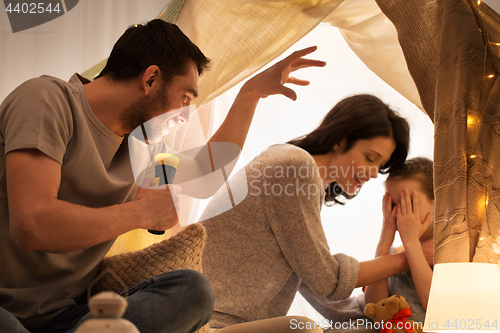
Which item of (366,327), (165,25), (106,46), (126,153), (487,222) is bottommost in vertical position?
(366,327)

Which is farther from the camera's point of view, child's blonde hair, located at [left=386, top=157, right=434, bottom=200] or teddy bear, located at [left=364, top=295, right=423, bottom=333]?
child's blonde hair, located at [left=386, top=157, right=434, bottom=200]

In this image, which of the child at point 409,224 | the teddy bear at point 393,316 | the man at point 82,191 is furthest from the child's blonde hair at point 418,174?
the man at point 82,191

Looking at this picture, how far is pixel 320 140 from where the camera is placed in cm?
136

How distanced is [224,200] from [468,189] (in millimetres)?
678

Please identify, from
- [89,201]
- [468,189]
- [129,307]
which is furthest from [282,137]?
[129,307]

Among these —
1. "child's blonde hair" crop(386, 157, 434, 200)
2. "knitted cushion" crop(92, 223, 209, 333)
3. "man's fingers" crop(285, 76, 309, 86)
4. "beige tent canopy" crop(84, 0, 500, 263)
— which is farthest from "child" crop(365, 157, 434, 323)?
"knitted cushion" crop(92, 223, 209, 333)

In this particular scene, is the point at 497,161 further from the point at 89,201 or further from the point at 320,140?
the point at 89,201

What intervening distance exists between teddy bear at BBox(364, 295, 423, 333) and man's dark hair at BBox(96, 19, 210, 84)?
33.2 inches

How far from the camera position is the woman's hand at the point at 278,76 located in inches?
50.1

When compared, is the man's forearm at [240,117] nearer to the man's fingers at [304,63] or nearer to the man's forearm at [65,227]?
the man's fingers at [304,63]

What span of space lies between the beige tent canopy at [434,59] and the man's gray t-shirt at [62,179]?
57 centimetres

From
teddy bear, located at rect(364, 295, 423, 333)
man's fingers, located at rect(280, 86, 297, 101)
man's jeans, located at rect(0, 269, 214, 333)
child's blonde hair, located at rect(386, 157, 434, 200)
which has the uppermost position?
man's fingers, located at rect(280, 86, 297, 101)

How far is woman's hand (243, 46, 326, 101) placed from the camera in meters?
1.27

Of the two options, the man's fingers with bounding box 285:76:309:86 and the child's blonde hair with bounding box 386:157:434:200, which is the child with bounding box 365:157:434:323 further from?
the man's fingers with bounding box 285:76:309:86
